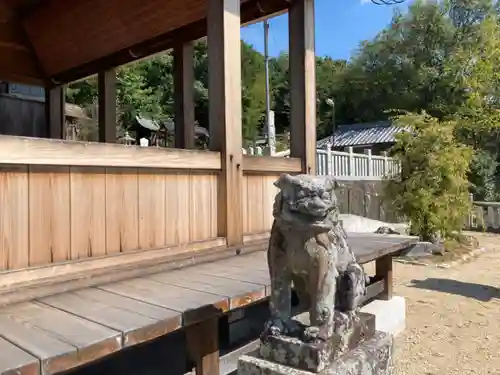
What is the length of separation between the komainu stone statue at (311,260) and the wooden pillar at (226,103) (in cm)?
125

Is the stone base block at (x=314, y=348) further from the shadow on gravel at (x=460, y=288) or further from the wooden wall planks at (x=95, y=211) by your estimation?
the shadow on gravel at (x=460, y=288)

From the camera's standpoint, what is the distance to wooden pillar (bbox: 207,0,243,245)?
3.22 meters

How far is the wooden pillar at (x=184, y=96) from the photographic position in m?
5.10

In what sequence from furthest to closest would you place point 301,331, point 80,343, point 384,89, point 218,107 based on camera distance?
point 384,89, point 218,107, point 301,331, point 80,343

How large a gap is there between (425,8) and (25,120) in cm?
2279

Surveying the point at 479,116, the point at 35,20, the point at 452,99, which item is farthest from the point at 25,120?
the point at 452,99

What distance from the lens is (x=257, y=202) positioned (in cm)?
374

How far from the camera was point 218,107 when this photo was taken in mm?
3258

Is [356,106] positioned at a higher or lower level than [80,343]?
higher

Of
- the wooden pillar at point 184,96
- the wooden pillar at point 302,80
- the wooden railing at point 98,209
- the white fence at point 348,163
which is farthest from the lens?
the white fence at point 348,163

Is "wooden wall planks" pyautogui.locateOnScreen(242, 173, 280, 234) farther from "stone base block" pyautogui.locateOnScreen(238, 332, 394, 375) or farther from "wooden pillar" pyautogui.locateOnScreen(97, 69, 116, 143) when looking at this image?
"wooden pillar" pyautogui.locateOnScreen(97, 69, 116, 143)

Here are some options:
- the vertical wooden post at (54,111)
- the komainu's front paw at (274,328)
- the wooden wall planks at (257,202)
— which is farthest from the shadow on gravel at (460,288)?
the vertical wooden post at (54,111)

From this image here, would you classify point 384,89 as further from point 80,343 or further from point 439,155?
point 80,343

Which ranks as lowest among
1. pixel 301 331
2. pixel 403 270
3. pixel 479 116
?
pixel 403 270
